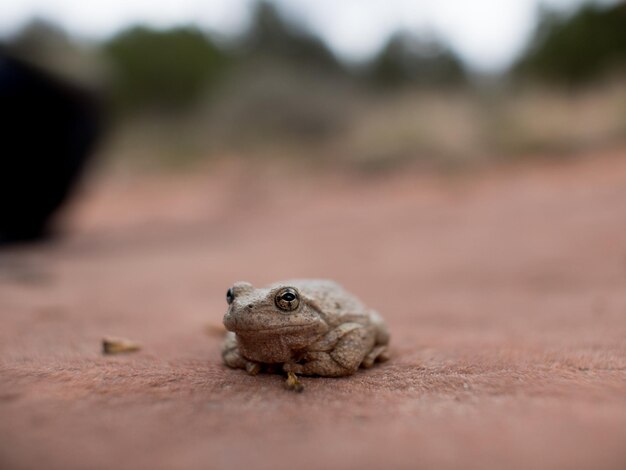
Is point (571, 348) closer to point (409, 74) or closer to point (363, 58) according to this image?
point (409, 74)

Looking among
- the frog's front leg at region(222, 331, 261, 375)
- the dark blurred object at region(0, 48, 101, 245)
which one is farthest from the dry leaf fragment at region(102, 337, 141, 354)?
the dark blurred object at region(0, 48, 101, 245)

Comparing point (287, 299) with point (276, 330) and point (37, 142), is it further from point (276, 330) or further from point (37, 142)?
point (37, 142)

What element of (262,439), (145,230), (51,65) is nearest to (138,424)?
(262,439)

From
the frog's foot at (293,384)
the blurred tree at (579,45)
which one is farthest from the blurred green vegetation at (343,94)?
the frog's foot at (293,384)

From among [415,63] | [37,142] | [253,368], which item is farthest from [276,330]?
[415,63]

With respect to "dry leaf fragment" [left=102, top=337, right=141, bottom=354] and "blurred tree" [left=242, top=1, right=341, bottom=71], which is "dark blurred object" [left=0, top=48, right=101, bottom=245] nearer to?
"dry leaf fragment" [left=102, top=337, right=141, bottom=354]

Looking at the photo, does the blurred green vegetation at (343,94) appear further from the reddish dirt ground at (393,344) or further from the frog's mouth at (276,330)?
the frog's mouth at (276,330)
